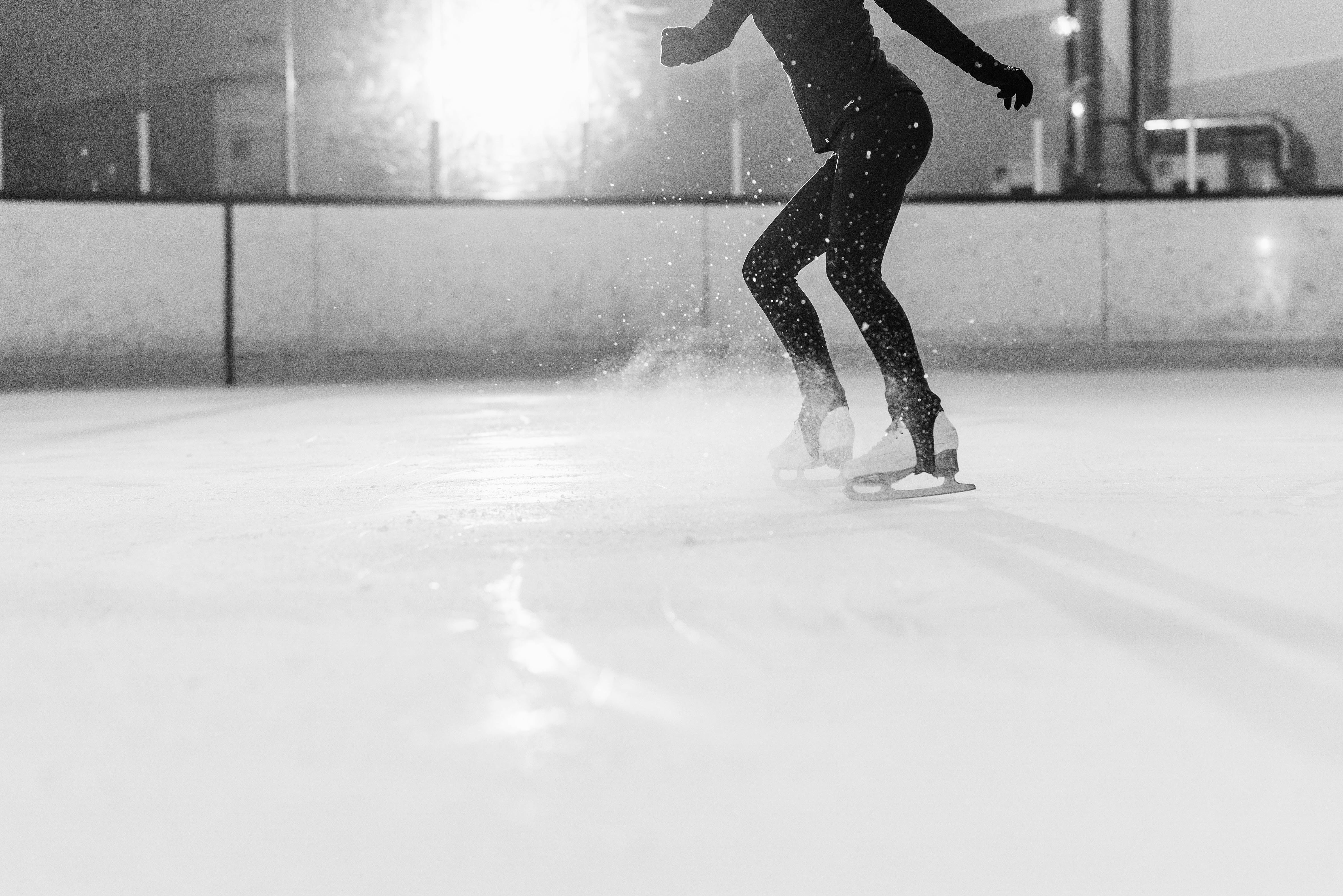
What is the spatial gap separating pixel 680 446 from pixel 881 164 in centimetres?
130

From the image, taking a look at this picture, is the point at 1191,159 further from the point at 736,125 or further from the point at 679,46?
the point at 679,46

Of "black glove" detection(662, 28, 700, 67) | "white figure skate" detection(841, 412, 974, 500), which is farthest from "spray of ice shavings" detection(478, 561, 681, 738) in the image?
"black glove" detection(662, 28, 700, 67)

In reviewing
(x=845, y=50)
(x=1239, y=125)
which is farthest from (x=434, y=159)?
(x=845, y=50)

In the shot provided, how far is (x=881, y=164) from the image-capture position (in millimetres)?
2404

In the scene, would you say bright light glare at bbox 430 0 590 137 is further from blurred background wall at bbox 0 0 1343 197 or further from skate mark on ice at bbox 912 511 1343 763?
skate mark on ice at bbox 912 511 1343 763

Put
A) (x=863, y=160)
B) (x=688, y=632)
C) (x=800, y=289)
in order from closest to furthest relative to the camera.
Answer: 1. (x=688, y=632)
2. (x=863, y=160)
3. (x=800, y=289)

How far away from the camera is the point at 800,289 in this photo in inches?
105

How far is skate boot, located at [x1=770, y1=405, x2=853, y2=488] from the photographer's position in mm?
2660

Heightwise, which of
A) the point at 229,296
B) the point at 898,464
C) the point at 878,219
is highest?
the point at 229,296

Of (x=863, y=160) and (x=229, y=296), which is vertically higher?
(x=229, y=296)

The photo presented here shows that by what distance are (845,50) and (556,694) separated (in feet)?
5.08

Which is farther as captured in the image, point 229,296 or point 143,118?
point 143,118

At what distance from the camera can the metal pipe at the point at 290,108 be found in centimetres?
750

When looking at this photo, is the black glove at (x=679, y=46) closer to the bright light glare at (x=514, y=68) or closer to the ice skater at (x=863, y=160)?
the ice skater at (x=863, y=160)
